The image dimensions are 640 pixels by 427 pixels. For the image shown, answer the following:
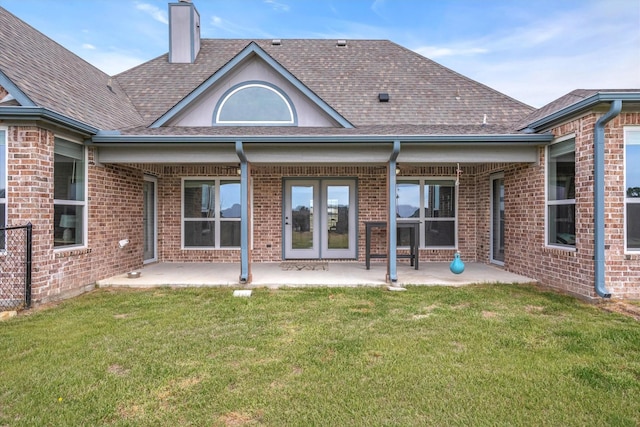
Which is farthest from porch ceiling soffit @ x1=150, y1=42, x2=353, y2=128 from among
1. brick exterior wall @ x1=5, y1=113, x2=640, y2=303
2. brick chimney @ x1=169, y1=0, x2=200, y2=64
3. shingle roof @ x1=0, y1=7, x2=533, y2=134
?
brick chimney @ x1=169, y1=0, x2=200, y2=64

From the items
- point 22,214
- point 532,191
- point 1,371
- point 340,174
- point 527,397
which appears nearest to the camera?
point 527,397

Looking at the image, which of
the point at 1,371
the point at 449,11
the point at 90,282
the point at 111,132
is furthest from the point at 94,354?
the point at 449,11

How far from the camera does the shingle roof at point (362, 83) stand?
902cm

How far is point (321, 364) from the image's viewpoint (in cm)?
339

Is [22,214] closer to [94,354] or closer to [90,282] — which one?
[90,282]

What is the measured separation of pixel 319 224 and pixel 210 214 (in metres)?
2.97

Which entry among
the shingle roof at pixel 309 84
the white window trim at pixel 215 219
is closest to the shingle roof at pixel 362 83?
the shingle roof at pixel 309 84

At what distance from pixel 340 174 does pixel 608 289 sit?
19.8 feet

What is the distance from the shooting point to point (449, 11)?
623 inches

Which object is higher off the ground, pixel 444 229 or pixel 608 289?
pixel 444 229

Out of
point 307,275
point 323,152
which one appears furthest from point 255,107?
point 307,275

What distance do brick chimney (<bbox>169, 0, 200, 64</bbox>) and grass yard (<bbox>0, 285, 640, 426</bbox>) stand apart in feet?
28.2

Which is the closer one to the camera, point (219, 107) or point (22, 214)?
point (22, 214)

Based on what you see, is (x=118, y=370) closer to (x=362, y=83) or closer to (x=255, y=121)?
(x=255, y=121)
